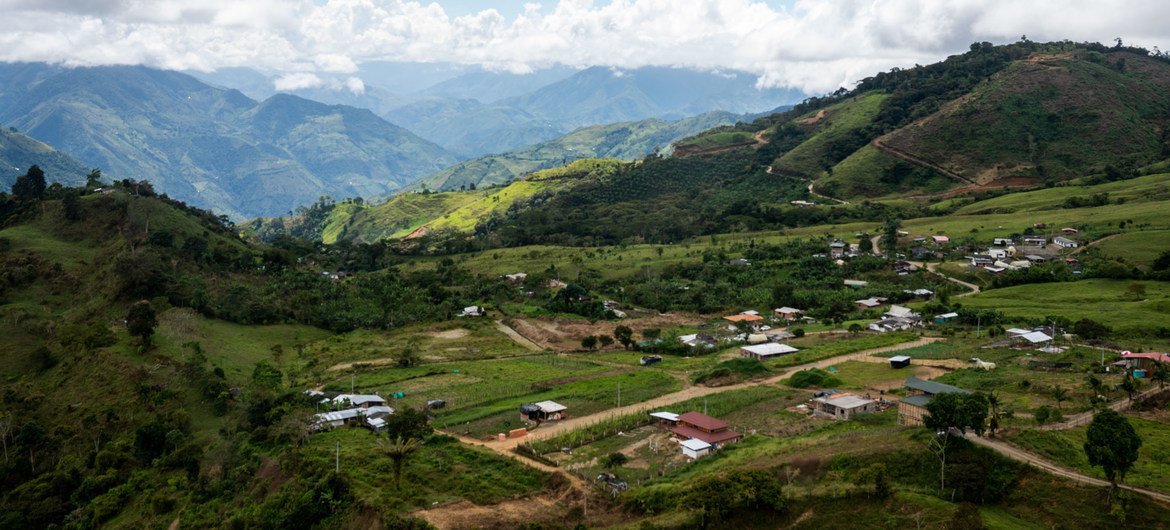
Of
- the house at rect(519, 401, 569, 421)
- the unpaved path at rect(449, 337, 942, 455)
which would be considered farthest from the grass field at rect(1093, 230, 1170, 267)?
the house at rect(519, 401, 569, 421)

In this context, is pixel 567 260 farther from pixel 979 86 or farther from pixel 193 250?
pixel 979 86

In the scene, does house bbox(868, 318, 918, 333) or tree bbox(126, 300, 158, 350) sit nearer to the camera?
tree bbox(126, 300, 158, 350)

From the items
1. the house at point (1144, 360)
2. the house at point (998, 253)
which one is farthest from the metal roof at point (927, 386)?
the house at point (998, 253)

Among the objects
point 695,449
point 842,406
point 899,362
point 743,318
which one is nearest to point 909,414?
point 842,406

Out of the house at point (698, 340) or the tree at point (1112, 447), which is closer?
the tree at point (1112, 447)

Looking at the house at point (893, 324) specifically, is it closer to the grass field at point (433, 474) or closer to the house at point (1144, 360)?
the house at point (1144, 360)

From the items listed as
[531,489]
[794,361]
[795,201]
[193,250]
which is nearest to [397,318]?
[193,250]

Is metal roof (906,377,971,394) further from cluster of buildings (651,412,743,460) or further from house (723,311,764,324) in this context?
house (723,311,764,324)
